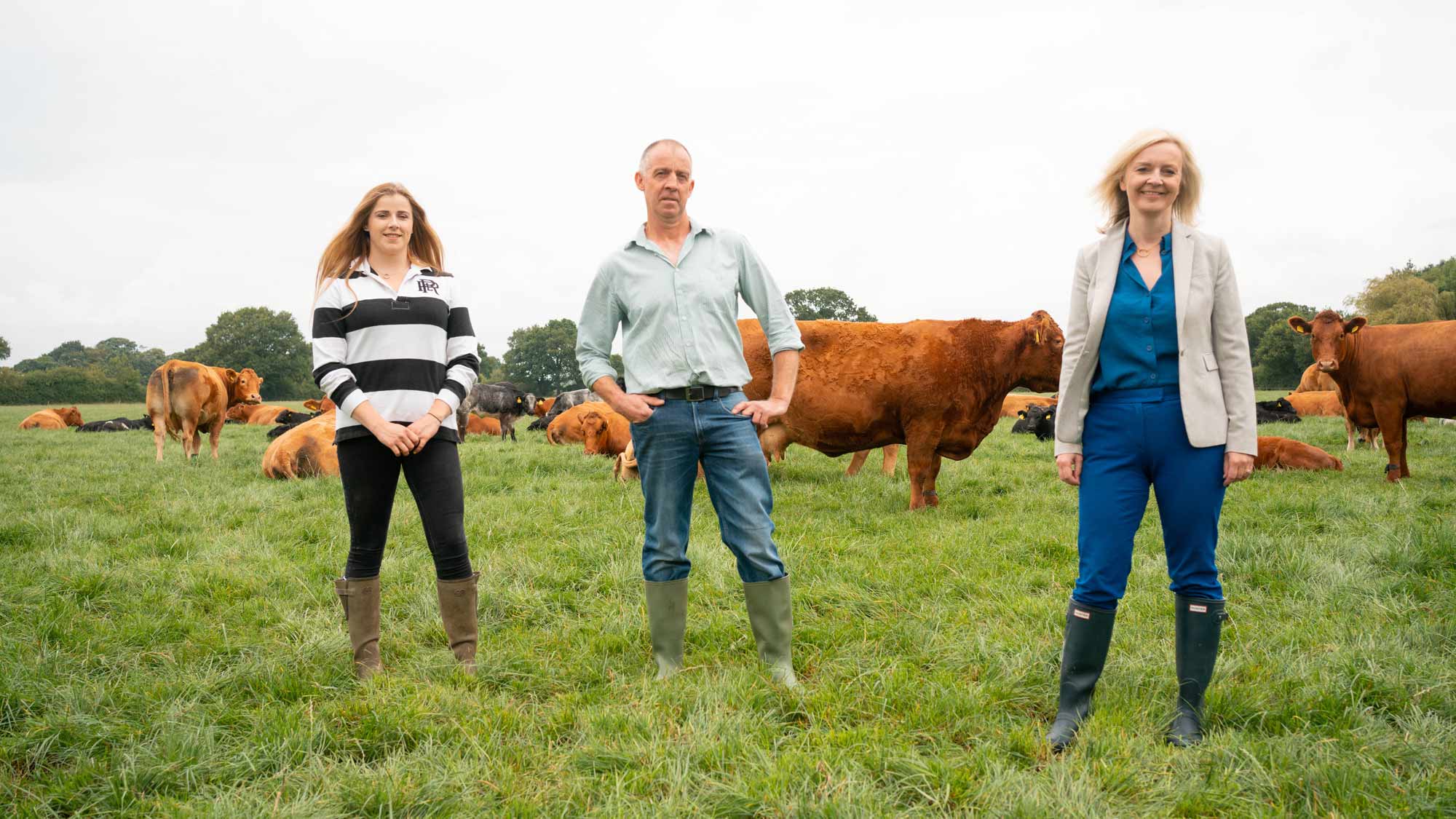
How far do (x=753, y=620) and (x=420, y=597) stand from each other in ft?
7.18

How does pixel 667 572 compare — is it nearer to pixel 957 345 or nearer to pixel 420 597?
pixel 420 597

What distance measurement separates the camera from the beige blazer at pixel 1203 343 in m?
2.87

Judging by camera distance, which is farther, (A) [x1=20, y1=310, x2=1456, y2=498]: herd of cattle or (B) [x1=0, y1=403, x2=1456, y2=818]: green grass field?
(A) [x1=20, y1=310, x2=1456, y2=498]: herd of cattle

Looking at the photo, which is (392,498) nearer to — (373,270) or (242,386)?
(373,270)

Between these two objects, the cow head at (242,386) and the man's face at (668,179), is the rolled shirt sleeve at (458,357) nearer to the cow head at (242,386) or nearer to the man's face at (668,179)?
the man's face at (668,179)

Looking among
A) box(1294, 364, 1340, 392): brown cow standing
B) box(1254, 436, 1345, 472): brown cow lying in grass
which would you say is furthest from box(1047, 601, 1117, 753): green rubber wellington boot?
box(1294, 364, 1340, 392): brown cow standing

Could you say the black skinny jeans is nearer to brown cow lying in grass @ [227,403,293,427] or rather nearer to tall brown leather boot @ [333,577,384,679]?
tall brown leather boot @ [333,577,384,679]

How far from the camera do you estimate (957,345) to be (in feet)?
27.8

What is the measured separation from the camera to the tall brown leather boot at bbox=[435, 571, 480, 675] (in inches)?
146

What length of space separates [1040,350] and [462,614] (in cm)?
670

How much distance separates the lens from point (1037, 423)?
15.7m

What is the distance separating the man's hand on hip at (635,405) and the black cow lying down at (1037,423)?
12.6 metres

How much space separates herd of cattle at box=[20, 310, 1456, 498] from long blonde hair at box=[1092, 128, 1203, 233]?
4959mm

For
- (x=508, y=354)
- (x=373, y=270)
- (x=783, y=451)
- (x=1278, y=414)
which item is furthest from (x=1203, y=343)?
(x=508, y=354)
